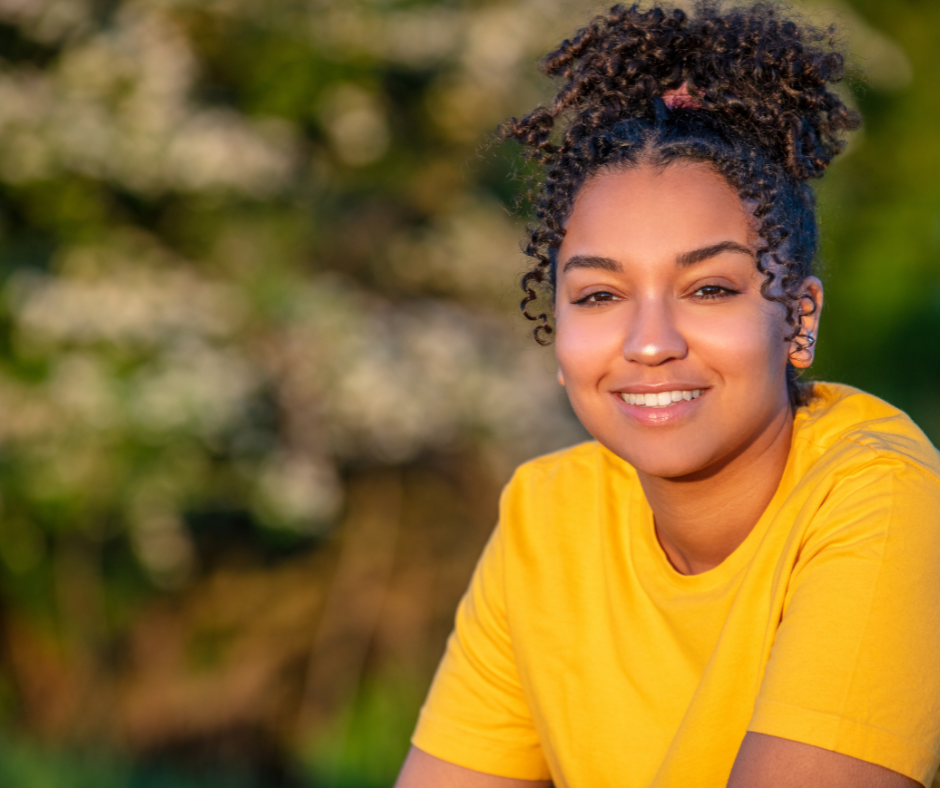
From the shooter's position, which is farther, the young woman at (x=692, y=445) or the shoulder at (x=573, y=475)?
the shoulder at (x=573, y=475)

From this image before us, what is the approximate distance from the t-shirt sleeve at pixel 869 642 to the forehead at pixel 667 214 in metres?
0.39

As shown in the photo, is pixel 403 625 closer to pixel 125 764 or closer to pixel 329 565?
pixel 329 565

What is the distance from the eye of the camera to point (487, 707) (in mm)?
1716

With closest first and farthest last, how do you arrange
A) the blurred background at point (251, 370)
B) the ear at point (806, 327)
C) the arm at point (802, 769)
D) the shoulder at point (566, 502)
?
the arm at point (802, 769) → the ear at point (806, 327) → the shoulder at point (566, 502) → the blurred background at point (251, 370)

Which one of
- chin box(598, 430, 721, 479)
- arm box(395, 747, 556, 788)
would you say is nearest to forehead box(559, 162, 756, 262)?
chin box(598, 430, 721, 479)

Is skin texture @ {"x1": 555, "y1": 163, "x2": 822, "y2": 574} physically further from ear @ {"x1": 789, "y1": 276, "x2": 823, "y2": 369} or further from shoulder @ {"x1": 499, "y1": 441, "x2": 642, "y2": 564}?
shoulder @ {"x1": 499, "y1": 441, "x2": 642, "y2": 564}

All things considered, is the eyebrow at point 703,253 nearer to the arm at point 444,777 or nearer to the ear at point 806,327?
the ear at point 806,327

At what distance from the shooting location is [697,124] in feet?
4.90

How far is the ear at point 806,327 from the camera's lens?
1531 mm

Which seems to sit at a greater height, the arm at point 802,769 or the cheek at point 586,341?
the cheek at point 586,341

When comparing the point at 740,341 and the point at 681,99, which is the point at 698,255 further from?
the point at 681,99

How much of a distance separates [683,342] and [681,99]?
1.20 ft

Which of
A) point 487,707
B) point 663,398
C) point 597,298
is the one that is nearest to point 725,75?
point 597,298

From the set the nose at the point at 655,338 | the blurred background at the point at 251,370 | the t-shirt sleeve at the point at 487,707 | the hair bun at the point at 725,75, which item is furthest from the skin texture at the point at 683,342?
the blurred background at the point at 251,370
